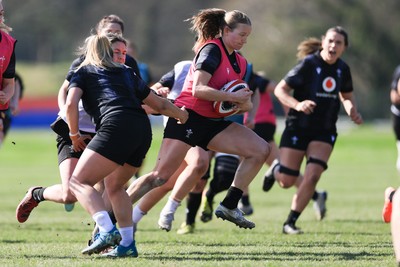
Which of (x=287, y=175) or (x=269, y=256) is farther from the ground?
(x=269, y=256)

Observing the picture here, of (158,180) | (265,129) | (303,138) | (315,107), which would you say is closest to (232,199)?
(158,180)

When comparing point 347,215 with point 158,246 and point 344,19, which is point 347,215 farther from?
point 344,19

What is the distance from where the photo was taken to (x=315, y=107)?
987 cm

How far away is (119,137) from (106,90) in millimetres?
394

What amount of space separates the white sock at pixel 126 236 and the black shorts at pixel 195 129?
0.96m

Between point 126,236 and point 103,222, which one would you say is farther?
point 126,236

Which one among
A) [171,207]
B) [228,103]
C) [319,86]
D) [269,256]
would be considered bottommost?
[171,207]

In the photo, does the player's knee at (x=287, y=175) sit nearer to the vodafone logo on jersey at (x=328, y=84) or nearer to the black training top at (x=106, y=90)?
the vodafone logo on jersey at (x=328, y=84)

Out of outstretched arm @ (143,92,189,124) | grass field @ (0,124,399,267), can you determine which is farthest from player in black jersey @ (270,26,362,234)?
outstretched arm @ (143,92,189,124)

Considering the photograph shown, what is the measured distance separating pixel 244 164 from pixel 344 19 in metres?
54.5

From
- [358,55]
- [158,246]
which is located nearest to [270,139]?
[158,246]

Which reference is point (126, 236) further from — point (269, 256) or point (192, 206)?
point (192, 206)

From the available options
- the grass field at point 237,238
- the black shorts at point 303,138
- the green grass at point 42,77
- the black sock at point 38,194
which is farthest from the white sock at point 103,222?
the green grass at point 42,77

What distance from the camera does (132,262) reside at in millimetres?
6984
